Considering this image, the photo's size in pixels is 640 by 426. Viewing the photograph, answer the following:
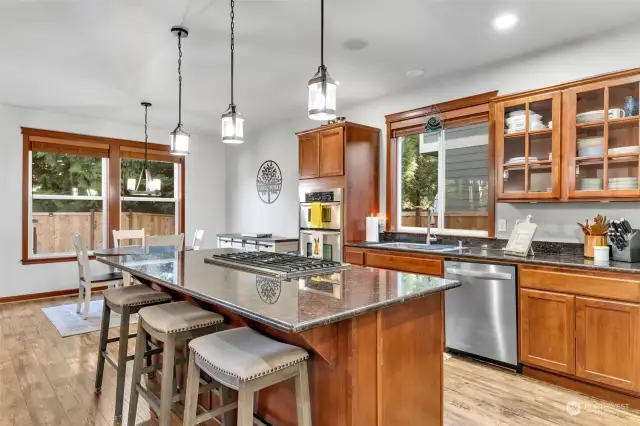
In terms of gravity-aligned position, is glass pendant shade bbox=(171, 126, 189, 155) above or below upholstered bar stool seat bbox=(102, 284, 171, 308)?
above

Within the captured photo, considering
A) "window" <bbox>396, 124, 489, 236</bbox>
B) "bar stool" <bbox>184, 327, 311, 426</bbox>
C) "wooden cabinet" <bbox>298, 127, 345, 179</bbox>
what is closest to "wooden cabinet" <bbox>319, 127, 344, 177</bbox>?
"wooden cabinet" <bbox>298, 127, 345, 179</bbox>

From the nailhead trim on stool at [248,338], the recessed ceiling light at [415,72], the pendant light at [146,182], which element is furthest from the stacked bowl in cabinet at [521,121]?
the pendant light at [146,182]

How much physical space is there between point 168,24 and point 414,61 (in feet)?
6.97

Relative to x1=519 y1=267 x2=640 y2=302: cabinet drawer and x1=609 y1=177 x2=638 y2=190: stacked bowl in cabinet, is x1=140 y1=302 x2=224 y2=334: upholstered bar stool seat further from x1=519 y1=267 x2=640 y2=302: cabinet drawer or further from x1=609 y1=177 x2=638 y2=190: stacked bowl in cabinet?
x1=609 y1=177 x2=638 y2=190: stacked bowl in cabinet

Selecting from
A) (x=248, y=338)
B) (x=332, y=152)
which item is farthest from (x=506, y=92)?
(x=248, y=338)

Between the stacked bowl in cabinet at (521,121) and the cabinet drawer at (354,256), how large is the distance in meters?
1.83

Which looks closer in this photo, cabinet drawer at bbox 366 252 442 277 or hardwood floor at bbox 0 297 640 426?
hardwood floor at bbox 0 297 640 426

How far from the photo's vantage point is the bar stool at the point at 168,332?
1773 mm

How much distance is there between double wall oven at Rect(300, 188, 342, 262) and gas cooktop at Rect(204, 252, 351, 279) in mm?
1821

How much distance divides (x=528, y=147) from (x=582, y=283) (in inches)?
46.4

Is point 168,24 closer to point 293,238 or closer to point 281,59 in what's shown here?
point 281,59

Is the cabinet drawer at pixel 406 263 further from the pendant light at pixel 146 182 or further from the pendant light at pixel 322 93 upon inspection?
the pendant light at pixel 146 182

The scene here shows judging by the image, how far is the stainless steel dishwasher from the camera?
2.90m

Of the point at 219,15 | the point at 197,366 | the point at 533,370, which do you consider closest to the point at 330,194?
the point at 219,15
